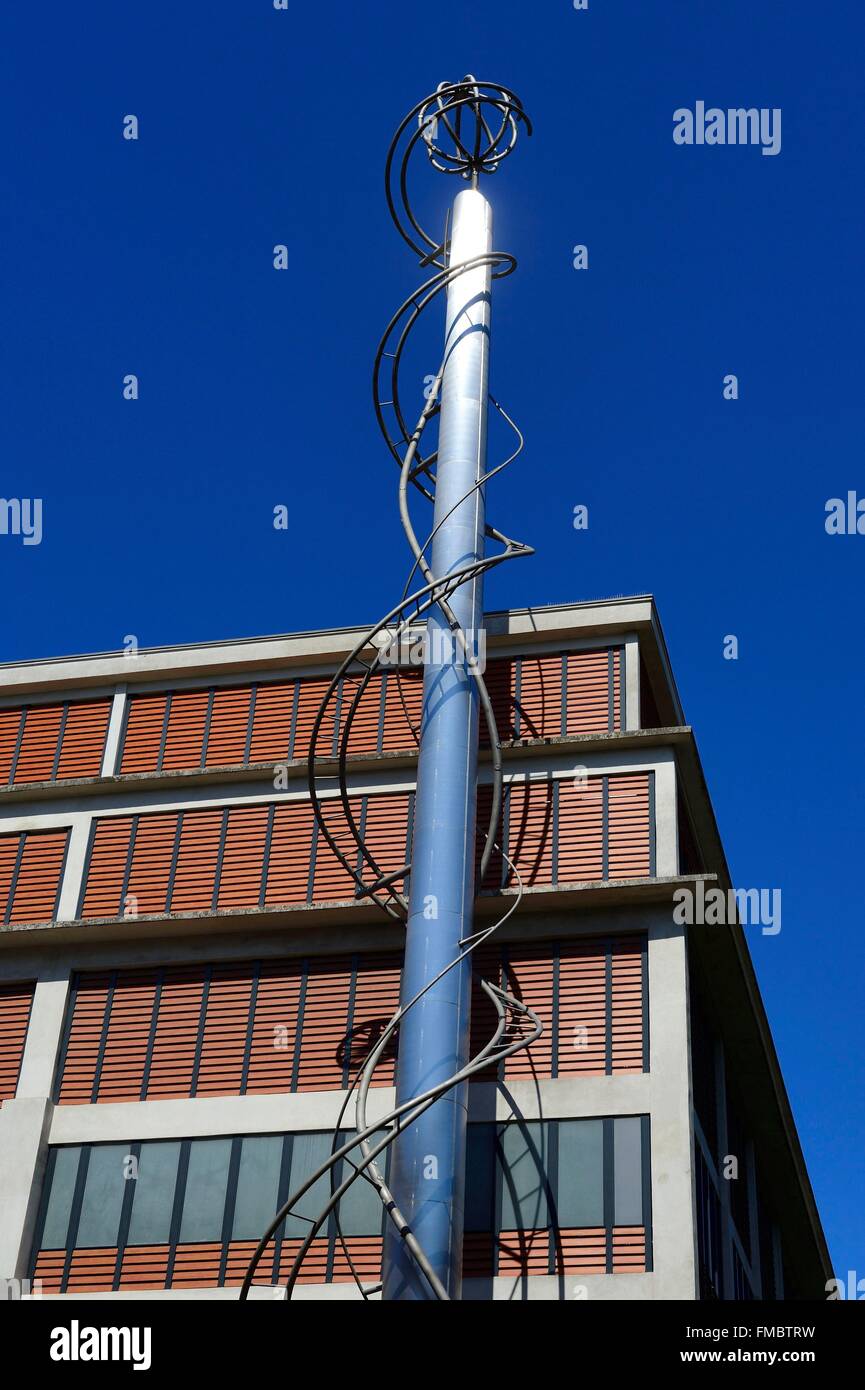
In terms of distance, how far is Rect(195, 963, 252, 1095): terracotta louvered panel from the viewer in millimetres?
32781

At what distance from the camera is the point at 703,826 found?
121 feet

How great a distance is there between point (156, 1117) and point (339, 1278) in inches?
213

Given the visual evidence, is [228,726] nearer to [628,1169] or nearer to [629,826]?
[629,826]

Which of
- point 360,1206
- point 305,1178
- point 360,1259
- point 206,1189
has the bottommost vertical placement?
point 360,1259

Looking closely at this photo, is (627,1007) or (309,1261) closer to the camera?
(309,1261)

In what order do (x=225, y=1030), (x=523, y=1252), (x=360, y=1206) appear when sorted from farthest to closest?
(x=225, y=1030), (x=360, y=1206), (x=523, y=1252)

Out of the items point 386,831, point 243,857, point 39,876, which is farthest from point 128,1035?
point 386,831

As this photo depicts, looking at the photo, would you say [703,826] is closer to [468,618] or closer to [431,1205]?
[468,618]

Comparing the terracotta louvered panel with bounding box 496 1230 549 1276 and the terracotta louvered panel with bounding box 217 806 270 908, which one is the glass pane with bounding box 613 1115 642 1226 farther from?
the terracotta louvered panel with bounding box 217 806 270 908

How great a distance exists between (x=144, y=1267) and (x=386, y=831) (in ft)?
33.6

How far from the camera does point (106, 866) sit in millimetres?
36844

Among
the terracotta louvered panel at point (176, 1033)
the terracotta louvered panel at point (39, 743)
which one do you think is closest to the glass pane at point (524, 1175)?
the terracotta louvered panel at point (176, 1033)

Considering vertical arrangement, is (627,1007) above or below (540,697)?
below
